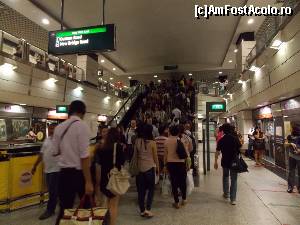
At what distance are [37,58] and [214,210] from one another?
937 cm

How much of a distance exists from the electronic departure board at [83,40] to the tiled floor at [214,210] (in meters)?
3.80

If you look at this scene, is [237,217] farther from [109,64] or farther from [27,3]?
[109,64]

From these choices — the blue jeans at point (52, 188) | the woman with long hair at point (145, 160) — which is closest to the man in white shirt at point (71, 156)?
the woman with long hair at point (145, 160)

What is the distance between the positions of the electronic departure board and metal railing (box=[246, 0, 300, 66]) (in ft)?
16.1

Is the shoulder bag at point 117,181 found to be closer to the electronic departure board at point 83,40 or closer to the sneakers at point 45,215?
the sneakers at point 45,215

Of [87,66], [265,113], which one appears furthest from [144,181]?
[87,66]

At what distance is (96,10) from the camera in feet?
33.2

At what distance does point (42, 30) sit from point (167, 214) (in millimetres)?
10743

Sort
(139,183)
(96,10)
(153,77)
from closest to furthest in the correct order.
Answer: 1. (139,183)
2. (96,10)
3. (153,77)

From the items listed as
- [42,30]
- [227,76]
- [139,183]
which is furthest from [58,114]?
[227,76]

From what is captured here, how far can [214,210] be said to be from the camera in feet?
15.5

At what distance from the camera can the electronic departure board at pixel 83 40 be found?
6418 mm

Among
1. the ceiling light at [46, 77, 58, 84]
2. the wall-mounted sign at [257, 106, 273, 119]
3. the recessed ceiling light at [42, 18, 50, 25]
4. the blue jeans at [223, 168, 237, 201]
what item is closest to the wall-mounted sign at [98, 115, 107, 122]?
the ceiling light at [46, 77, 58, 84]

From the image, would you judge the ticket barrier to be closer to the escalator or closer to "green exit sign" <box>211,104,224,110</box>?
"green exit sign" <box>211,104,224,110</box>
